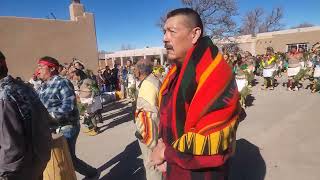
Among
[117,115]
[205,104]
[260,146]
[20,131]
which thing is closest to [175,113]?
[205,104]

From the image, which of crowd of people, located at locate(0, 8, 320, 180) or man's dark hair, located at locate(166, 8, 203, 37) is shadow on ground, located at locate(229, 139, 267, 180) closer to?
crowd of people, located at locate(0, 8, 320, 180)

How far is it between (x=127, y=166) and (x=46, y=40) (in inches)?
424

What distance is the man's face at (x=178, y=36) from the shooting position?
6.26ft

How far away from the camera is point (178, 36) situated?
6.29ft

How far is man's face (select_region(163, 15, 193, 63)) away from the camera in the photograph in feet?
6.26

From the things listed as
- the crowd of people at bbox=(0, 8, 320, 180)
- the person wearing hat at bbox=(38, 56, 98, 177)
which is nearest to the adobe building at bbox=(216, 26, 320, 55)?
the person wearing hat at bbox=(38, 56, 98, 177)

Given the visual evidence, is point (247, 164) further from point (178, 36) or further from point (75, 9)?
point (75, 9)

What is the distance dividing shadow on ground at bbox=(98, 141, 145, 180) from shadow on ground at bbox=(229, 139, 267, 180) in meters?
1.55

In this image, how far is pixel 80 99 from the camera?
812 centimetres

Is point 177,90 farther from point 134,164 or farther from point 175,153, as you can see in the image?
point 134,164

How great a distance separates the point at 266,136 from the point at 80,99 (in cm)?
497

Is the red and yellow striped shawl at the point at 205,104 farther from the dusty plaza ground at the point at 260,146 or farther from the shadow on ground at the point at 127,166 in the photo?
the shadow on ground at the point at 127,166

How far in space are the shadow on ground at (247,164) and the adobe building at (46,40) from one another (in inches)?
438

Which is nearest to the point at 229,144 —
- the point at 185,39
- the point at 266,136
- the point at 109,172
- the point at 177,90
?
the point at 177,90
